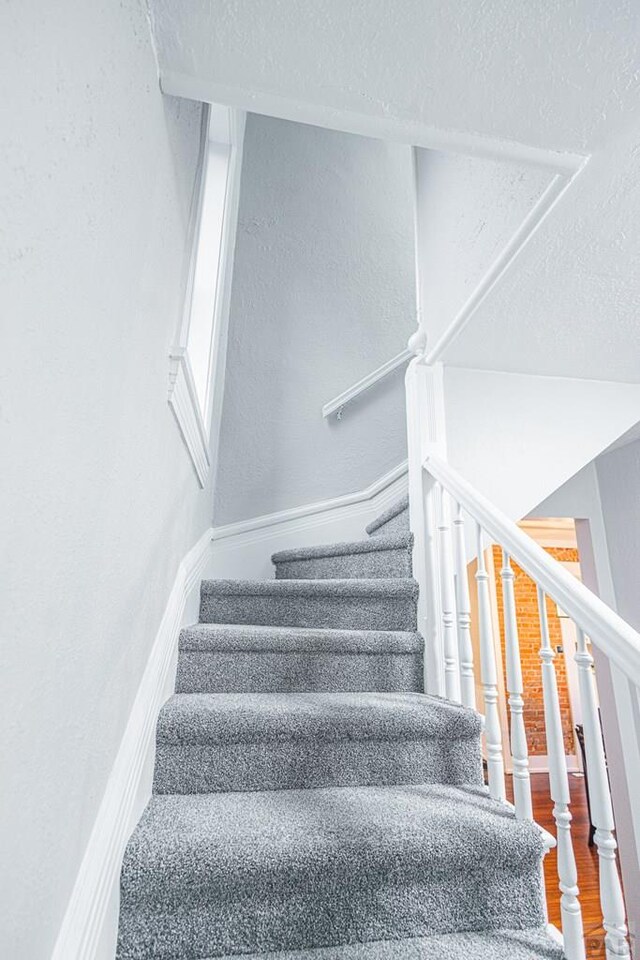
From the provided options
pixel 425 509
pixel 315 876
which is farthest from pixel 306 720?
pixel 425 509

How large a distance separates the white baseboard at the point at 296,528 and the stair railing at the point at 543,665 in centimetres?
92

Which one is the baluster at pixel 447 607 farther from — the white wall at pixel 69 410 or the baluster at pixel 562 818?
the white wall at pixel 69 410

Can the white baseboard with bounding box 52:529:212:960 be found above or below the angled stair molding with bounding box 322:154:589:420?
below

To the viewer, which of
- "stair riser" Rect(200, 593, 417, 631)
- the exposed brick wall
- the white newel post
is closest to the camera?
the white newel post

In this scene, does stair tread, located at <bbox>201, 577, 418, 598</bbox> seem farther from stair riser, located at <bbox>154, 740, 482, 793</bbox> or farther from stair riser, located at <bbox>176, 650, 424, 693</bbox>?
stair riser, located at <bbox>154, 740, 482, 793</bbox>

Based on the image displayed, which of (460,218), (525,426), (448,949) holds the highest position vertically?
(460,218)

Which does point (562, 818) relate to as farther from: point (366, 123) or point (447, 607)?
point (366, 123)

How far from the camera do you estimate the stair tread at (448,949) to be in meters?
0.91

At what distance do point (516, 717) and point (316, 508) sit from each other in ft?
5.33

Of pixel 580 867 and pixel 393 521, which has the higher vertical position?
pixel 393 521

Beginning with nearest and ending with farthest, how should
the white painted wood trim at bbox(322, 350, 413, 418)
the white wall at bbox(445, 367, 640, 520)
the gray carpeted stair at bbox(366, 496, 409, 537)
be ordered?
the white wall at bbox(445, 367, 640, 520), the gray carpeted stair at bbox(366, 496, 409, 537), the white painted wood trim at bbox(322, 350, 413, 418)

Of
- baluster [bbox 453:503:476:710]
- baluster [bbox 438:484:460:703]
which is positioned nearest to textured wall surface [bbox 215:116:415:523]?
baluster [bbox 438:484:460:703]

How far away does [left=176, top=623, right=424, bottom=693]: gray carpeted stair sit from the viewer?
1492 millimetres

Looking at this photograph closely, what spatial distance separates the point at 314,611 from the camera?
71.0 inches
